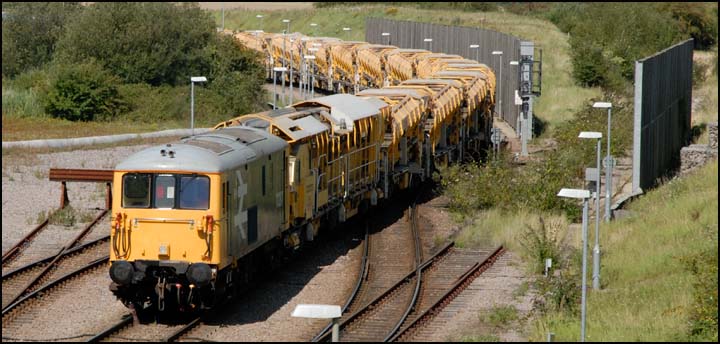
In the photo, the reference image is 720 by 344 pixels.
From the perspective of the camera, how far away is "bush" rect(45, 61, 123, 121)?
55.6 m

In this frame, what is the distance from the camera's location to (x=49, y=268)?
2350 centimetres

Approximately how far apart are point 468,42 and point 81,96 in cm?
2146

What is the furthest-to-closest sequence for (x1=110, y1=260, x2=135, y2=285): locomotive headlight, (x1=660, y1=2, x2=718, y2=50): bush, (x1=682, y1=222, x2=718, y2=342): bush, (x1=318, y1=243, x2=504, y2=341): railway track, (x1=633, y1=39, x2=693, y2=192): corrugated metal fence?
(x1=660, y1=2, x2=718, y2=50): bush < (x1=633, y1=39, x2=693, y2=192): corrugated metal fence < (x1=318, y1=243, x2=504, y2=341): railway track < (x1=110, y1=260, x2=135, y2=285): locomotive headlight < (x1=682, y1=222, x2=718, y2=342): bush

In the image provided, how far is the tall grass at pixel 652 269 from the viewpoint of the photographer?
59.9 feet

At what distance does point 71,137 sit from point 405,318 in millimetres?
31101

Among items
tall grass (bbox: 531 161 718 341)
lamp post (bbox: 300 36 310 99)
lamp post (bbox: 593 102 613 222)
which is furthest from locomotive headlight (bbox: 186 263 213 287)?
lamp post (bbox: 300 36 310 99)

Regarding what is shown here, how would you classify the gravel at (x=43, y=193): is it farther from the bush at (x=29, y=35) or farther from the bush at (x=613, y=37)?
the bush at (x=613, y=37)

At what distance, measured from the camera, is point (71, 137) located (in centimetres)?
4828

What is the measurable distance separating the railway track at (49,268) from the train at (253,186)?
A: 9.48 feet

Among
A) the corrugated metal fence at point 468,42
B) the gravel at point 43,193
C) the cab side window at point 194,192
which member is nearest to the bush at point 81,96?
the gravel at point 43,193

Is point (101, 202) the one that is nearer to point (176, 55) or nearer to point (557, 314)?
point (557, 314)

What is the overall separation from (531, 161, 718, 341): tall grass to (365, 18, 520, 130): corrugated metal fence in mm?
22667

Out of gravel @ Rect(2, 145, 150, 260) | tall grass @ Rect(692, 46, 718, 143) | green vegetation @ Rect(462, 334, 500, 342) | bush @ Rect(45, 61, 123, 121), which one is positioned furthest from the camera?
bush @ Rect(45, 61, 123, 121)

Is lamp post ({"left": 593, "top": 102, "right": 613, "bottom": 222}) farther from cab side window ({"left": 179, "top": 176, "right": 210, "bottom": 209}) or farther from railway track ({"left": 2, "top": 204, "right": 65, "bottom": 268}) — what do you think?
railway track ({"left": 2, "top": 204, "right": 65, "bottom": 268})
